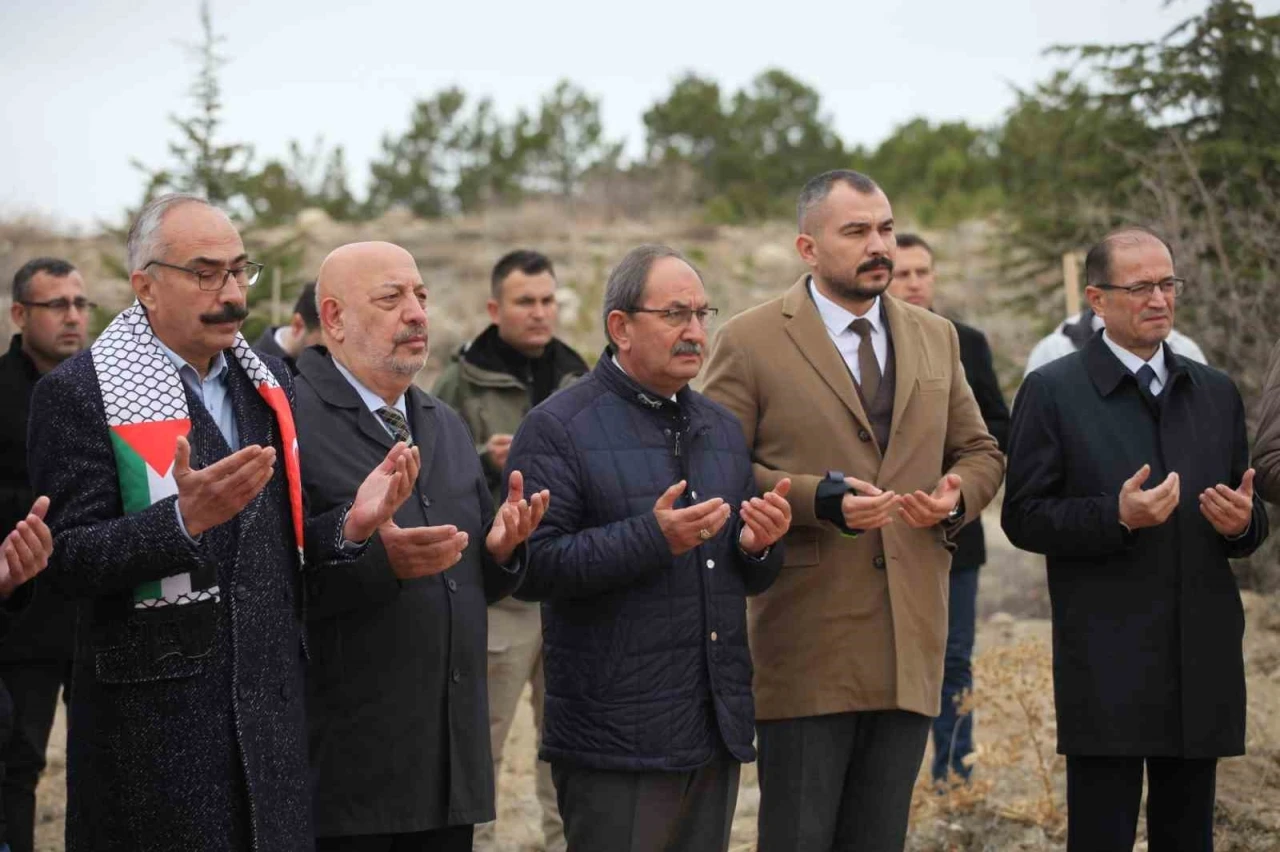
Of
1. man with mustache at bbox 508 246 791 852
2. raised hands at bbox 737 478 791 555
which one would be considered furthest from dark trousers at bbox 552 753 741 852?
raised hands at bbox 737 478 791 555

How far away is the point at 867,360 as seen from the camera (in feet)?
17.0

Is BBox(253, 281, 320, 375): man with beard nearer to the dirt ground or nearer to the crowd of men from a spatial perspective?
the crowd of men

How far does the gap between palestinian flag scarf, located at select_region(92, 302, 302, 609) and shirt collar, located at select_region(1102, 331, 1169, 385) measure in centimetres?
318

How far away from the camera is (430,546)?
3.98 m

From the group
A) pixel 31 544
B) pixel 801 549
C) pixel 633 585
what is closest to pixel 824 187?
pixel 801 549

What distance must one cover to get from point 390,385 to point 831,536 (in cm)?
157

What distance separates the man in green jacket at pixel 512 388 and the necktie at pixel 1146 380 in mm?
2649

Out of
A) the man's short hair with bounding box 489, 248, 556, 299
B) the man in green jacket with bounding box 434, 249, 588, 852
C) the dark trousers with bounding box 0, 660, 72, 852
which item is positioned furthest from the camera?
the man's short hair with bounding box 489, 248, 556, 299

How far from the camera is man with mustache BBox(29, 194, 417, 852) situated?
11.5 feet

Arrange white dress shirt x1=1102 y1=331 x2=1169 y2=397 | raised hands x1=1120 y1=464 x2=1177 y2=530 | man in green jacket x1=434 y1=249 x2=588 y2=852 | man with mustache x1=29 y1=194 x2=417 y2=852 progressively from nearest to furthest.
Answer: man with mustache x1=29 y1=194 x2=417 y2=852, raised hands x1=1120 y1=464 x2=1177 y2=530, white dress shirt x1=1102 y1=331 x2=1169 y2=397, man in green jacket x1=434 y1=249 x2=588 y2=852

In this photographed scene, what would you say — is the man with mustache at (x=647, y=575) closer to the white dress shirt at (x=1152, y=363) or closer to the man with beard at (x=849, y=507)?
the man with beard at (x=849, y=507)

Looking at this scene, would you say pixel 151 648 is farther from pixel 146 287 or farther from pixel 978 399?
pixel 978 399

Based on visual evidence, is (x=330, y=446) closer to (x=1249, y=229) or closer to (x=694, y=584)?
(x=694, y=584)

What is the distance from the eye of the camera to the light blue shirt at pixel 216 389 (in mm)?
3869
